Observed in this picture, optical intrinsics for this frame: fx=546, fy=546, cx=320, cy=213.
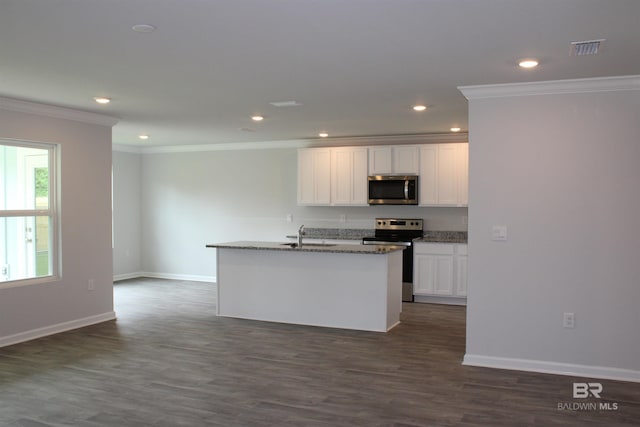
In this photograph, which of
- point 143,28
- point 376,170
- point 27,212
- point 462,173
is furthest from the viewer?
point 376,170

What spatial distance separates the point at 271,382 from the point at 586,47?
10.7 feet

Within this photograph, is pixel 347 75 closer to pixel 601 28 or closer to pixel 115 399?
pixel 601 28

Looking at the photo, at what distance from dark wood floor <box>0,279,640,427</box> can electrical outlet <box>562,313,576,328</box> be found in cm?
42

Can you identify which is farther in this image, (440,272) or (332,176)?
(332,176)

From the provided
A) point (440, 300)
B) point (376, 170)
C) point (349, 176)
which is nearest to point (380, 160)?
point (376, 170)

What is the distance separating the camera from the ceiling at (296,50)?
9.29 ft

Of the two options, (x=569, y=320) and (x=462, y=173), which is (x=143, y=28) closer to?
(x=569, y=320)

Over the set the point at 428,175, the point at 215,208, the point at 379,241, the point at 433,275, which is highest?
the point at 428,175

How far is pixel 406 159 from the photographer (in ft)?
26.1

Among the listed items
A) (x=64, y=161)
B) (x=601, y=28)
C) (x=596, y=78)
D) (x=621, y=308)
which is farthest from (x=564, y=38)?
(x=64, y=161)

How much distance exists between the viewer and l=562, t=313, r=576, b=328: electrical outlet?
4.48m

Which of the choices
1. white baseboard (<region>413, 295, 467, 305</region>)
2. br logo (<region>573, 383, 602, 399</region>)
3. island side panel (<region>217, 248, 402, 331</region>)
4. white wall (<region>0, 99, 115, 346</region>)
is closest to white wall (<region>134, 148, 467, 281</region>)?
white baseboard (<region>413, 295, 467, 305</region>)

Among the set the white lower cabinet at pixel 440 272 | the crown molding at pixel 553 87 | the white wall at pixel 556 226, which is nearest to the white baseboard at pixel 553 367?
the white wall at pixel 556 226

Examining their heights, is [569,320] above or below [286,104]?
below
